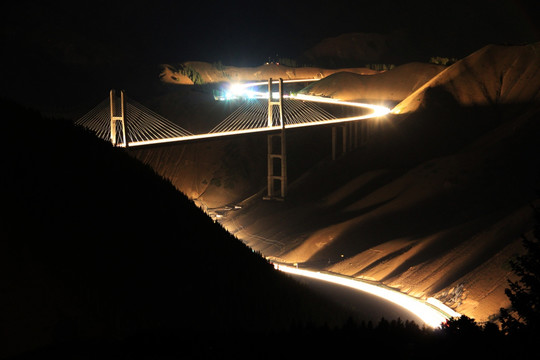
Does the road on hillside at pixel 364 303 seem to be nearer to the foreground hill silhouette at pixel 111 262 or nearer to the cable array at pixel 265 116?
the foreground hill silhouette at pixel 111 262

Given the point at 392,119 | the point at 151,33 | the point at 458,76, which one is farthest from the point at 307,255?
the point at 151,33

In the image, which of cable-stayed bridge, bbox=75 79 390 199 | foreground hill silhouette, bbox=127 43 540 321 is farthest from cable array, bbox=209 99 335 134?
foreground hill silhouette, bbox=127 43 540 321

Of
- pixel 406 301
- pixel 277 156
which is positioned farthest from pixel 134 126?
pixel 406 301

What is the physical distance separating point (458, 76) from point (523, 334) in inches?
2194

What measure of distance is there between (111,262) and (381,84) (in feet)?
220

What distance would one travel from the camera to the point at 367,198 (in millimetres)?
55250

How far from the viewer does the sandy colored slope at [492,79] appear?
6375cm

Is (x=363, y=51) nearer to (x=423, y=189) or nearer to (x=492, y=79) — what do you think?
(x=492, y=79)

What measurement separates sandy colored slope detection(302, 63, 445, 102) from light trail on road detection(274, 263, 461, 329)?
4155 cm

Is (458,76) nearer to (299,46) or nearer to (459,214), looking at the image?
(459,214)

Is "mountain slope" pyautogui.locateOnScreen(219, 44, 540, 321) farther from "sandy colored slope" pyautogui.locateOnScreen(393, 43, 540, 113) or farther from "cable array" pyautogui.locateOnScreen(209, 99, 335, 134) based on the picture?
"cable array" pyautogui.locateOnScreen(209, 99, 335, 134)

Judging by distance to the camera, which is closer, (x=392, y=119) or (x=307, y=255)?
(x=307, y=255)

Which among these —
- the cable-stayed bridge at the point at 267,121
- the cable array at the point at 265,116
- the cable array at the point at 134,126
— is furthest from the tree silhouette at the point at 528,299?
the cable array at the point at 265,116

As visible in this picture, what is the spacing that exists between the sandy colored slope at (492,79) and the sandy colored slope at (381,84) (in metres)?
10.4
